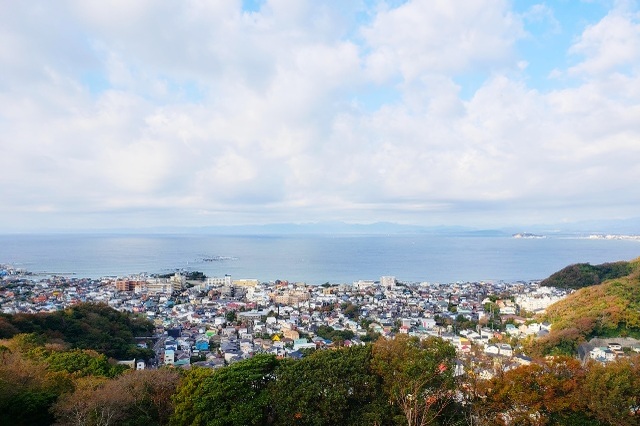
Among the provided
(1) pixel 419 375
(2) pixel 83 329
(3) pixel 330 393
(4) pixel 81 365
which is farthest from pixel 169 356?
(1) pixel 419 375

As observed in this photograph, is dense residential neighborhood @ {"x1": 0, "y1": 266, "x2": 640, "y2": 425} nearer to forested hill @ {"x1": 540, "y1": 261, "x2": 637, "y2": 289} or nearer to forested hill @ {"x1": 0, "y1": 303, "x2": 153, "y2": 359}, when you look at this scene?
forested hill @ {"x1": 0, "y1": 303, "x2": 153, "y2": 359}

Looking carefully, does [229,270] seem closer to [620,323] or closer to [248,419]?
[620,323]

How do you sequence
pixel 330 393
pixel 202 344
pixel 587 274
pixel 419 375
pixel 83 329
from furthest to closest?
pixel 587 274, pixel 202 344, pixel 83 329, pixel 330 393, pixel 419 375

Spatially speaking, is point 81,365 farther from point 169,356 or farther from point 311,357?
point 169,356

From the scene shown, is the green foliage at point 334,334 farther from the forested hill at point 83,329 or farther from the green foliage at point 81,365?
the green foliage at point 81,365

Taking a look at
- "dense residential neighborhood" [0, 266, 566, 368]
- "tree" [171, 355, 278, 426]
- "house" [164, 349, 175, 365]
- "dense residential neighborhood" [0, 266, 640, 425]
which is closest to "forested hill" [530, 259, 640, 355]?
"dense residential neighborhood" [0, 266, 640, 425]

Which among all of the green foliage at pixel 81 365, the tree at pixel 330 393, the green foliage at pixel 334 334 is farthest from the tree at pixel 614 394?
the green foliage at pixel 334 334

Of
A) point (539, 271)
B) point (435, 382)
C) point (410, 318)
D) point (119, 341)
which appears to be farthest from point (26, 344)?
point (539, 271)
